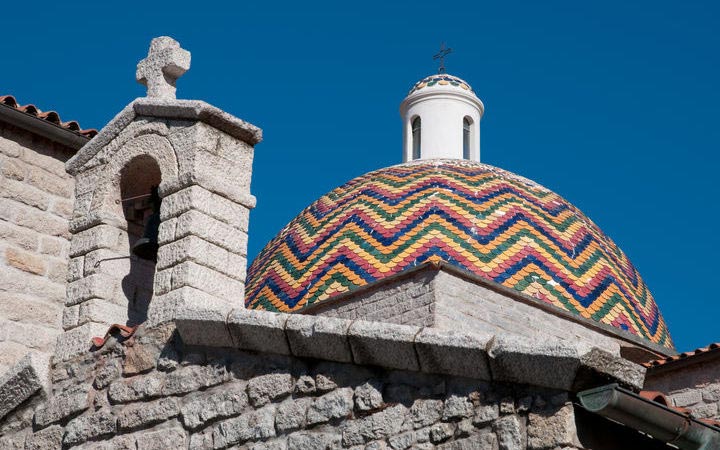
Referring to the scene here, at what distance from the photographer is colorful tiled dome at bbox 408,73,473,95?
17.0 m

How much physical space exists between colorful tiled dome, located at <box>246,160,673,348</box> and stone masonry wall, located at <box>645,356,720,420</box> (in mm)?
2625

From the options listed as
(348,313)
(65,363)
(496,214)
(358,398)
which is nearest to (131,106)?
(65,363)

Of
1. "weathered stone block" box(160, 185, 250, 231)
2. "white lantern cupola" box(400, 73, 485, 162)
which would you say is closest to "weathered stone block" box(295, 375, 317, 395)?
"weathered stone block" box(160, 185, 250, 231)

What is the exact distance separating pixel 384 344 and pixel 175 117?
207 centimetres

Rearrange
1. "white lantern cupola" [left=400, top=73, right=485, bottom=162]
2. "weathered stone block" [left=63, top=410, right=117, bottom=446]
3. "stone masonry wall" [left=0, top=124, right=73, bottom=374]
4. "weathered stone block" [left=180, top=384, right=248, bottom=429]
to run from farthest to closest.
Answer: "white lantern cupola" [left=400, top=73, right=485, bottom=162] < "stone masonry wall" [left=0, top=124, right=73, bottom=374] < "weathered stone block" [left=63, top=410, right=117, bottom=446] < "weathered stone block" [left=180, top=384, right=248, bottom=429]

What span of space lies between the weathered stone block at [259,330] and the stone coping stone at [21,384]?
1292 mm

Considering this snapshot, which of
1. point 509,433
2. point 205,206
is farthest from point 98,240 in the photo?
point 509,433

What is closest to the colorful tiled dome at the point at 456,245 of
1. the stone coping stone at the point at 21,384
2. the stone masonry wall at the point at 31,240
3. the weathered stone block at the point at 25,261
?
the stone masonry wall at the point at 31,240

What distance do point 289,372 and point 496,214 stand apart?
8286 millimetres

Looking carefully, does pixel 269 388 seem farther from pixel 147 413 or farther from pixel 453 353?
pixel 453 353

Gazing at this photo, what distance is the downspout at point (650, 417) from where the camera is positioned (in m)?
4.51

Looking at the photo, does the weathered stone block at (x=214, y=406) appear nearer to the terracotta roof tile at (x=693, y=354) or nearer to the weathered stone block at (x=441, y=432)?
the weathered stone block at (x=441, y=432)

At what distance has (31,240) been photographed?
7.93 m

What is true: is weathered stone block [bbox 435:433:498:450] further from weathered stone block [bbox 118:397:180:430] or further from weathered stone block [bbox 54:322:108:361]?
weathered stone block [bbox 54:322:108:361]
